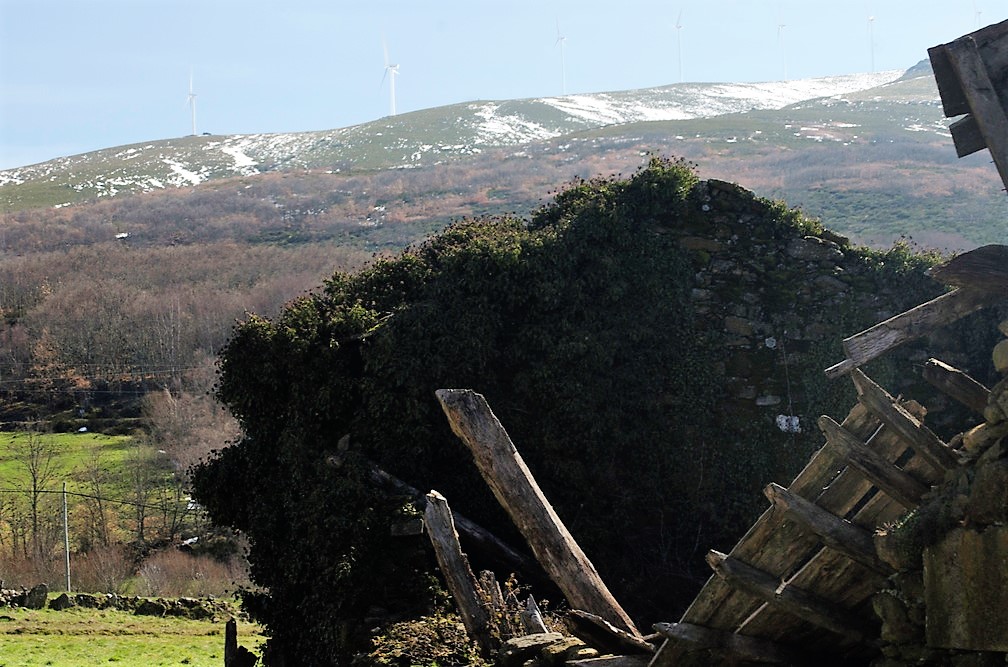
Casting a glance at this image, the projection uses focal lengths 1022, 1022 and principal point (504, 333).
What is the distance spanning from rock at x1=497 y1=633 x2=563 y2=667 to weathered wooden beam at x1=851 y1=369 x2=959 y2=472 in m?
3.37

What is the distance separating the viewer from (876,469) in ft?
25.7

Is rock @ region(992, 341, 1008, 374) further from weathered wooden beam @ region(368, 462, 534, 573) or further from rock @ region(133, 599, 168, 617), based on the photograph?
rock @ region(133, 599, 168, 617)

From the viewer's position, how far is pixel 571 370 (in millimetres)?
15414

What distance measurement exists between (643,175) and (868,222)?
68.8 m

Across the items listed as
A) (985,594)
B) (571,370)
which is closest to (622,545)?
(571,370)

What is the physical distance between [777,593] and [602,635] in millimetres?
1879

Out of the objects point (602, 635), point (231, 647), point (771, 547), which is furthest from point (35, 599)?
point (771, 547)

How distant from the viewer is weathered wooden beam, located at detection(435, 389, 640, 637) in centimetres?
977

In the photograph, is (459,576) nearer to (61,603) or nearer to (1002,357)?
(1002,357)

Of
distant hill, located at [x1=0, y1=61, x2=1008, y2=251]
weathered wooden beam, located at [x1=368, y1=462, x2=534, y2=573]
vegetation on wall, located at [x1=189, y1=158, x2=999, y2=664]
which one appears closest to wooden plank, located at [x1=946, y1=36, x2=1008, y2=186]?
weathered wooden beam, located at [x1=368, y1=462, x2=534, y2=573]

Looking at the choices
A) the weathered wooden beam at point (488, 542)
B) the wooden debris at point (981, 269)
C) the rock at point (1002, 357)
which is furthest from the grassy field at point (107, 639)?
the rock at point (1002, 357)

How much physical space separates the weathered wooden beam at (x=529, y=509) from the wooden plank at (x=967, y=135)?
4.86 metres

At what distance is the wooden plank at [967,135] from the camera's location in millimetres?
7941

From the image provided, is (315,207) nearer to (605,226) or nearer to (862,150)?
(862,150)
